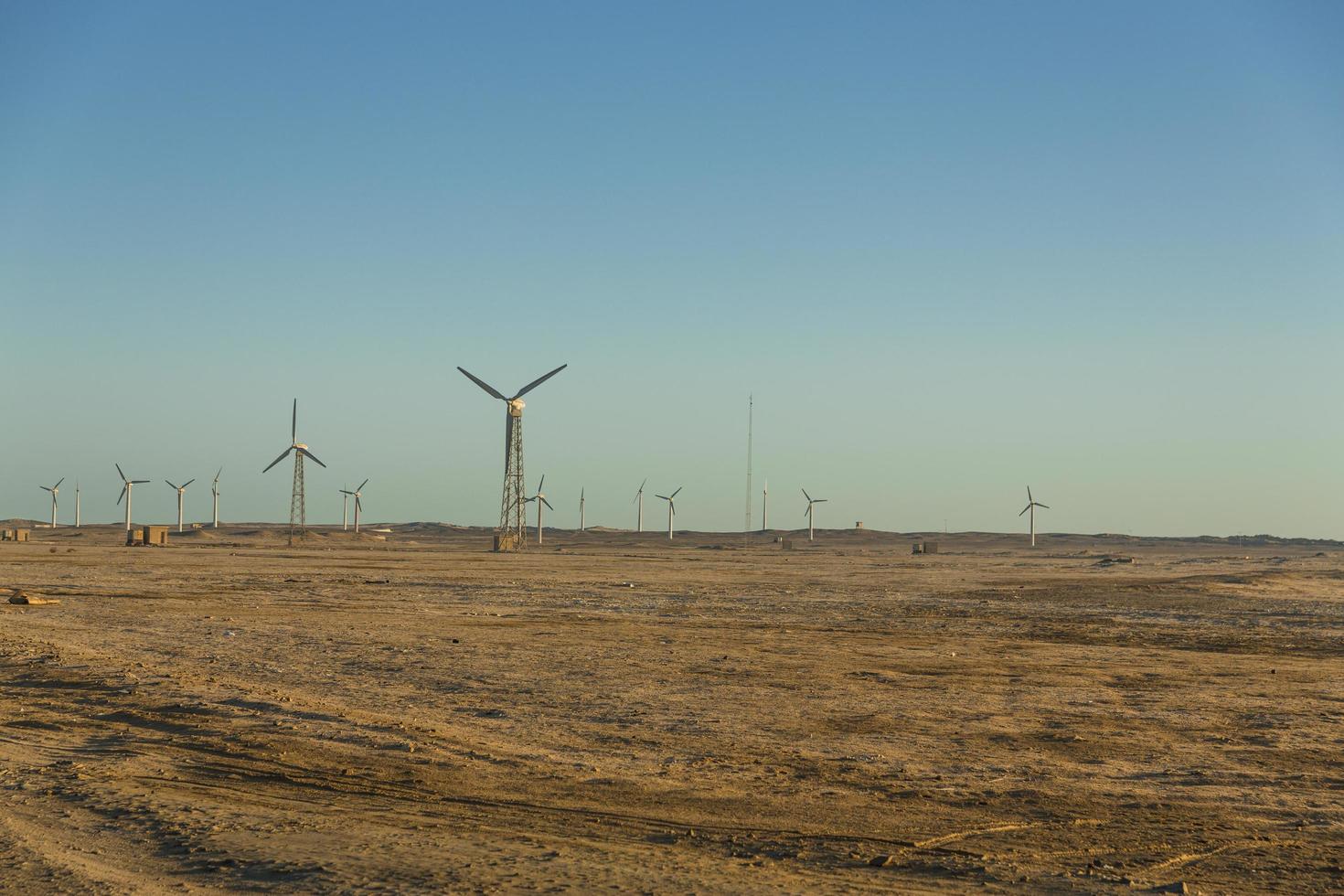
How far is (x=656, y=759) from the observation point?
14945mm

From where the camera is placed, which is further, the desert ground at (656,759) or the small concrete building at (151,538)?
the small concrete building at (151,538)

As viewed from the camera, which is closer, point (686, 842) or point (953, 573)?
point (686, 842)

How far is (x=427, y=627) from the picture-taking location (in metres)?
33.0

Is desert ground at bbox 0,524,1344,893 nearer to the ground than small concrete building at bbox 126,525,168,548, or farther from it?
nearer to the ground

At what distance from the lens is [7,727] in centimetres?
1599

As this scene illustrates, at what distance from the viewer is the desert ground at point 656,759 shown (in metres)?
10.2

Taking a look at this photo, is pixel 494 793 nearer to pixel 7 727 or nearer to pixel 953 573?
pixel 7 727

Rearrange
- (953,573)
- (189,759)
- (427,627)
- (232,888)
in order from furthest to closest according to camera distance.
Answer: (953,573) → (427,627) → (189,759) → (232,888)

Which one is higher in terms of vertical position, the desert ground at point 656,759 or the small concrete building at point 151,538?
the small concrete building at point 151,538

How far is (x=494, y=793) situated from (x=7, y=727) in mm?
7463

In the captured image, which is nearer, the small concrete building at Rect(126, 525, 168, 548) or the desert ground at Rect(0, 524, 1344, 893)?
the desert ground at Rect(0, 524, 1344, 893)

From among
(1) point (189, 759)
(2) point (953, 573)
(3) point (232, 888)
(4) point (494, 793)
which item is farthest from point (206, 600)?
(2) point (953, 573)

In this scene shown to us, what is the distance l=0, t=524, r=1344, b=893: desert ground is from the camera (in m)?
10.2

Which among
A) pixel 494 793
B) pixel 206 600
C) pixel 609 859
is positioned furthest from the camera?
pixel 206 600
